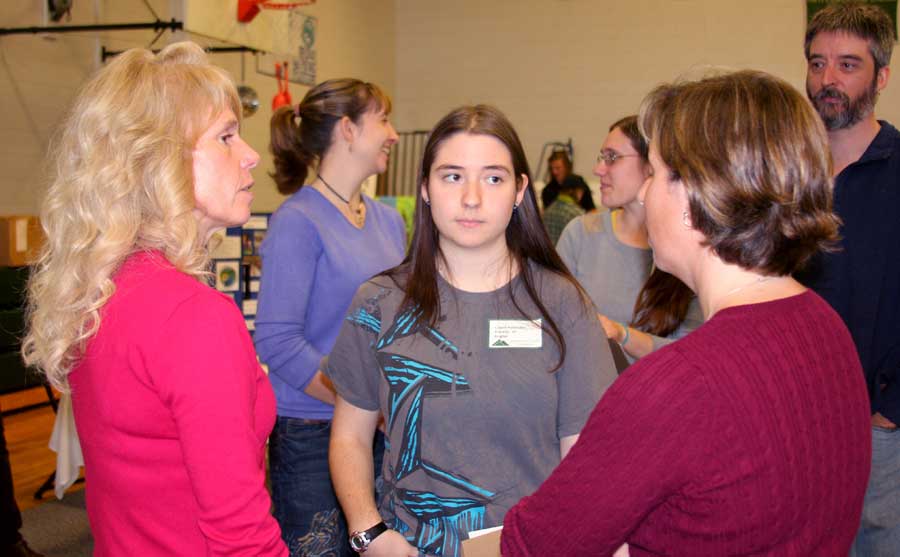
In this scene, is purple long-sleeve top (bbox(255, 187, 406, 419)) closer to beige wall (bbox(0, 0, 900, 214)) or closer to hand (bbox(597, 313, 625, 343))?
hand (bbox(597, 313, 625, 343))

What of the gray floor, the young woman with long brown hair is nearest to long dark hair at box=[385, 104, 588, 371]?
the young woman with long brown hair

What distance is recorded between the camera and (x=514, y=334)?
146cm

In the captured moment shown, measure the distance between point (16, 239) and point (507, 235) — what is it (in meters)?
4.11

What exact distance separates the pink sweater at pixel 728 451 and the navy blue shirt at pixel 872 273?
3.39 ft

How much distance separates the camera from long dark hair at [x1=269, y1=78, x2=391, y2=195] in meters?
2.32

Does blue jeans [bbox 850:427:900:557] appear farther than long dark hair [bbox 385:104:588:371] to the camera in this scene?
Yes

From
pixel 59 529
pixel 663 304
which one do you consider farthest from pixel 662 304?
pixel 59 529

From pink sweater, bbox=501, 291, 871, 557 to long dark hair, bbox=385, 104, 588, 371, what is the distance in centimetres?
59

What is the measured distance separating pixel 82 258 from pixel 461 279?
2.33ft

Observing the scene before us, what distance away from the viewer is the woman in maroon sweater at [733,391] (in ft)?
2.88

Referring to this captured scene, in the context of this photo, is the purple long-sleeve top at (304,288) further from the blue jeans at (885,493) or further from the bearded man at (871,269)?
the blue jeans at (885,493)

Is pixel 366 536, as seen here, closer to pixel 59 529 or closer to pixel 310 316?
pixel 310 316

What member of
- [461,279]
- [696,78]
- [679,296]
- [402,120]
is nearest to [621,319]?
[679,296]

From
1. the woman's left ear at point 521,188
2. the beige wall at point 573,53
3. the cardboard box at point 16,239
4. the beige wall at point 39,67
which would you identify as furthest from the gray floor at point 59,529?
the beige wall at point 573,53
